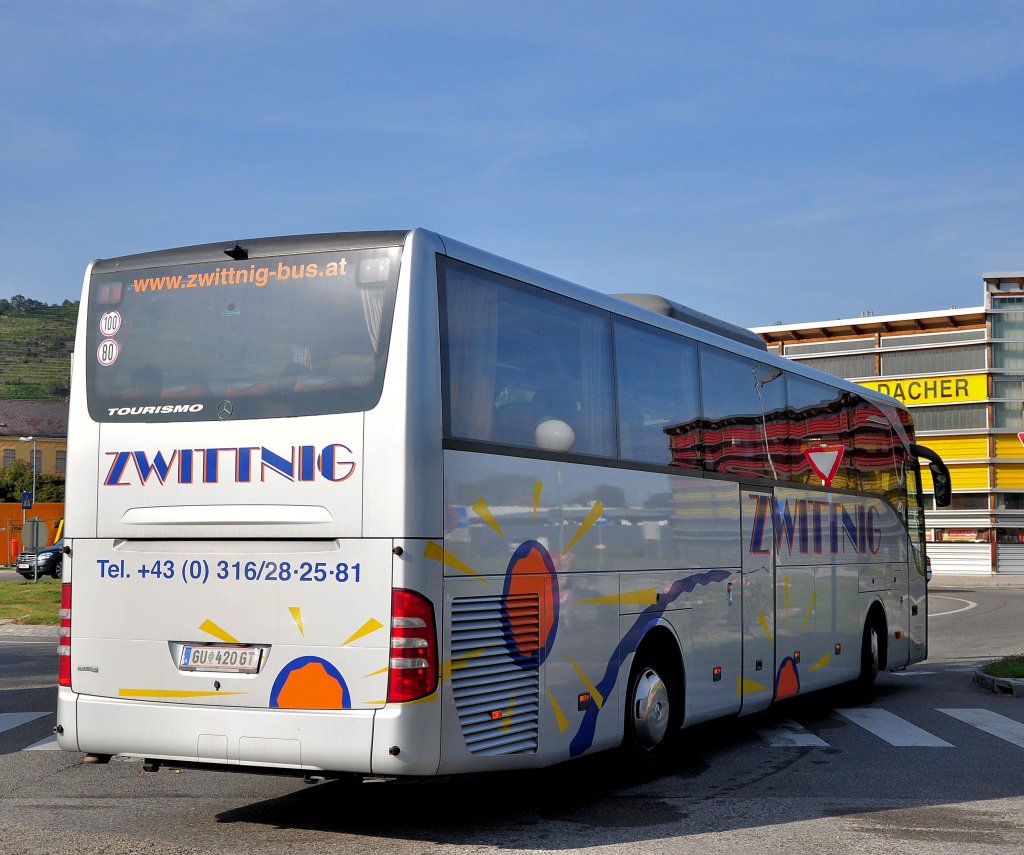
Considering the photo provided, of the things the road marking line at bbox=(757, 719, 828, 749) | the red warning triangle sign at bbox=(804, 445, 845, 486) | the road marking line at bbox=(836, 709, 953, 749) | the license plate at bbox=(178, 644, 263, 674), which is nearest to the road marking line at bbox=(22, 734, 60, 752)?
the license plate at bbox=(178, 644, 263, 674)

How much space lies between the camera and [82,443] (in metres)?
7.66

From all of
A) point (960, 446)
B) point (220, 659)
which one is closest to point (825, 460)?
point (220, 659)

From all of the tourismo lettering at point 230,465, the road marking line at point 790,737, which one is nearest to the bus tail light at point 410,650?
the tourismo lettering at point 230,465

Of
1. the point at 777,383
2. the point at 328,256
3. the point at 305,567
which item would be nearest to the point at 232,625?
the point at 305,567

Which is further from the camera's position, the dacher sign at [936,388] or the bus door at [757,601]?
the dacher sign at [936,388]

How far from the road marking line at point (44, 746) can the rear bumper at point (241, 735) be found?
3116 millimetres

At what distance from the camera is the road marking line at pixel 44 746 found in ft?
33.9

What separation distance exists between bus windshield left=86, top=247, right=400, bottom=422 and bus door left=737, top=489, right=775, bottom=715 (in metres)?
4.93

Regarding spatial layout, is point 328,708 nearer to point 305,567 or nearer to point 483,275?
point 305,567

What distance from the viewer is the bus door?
10969 millimetres

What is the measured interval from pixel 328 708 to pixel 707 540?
14.1 ft

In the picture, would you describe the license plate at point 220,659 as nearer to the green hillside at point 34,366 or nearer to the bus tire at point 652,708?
the bus tire at point 652,708

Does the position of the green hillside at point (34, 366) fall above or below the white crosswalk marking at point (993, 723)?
above

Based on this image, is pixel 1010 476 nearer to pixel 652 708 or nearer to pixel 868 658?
pixel 868 658
